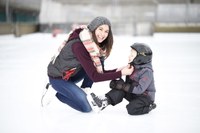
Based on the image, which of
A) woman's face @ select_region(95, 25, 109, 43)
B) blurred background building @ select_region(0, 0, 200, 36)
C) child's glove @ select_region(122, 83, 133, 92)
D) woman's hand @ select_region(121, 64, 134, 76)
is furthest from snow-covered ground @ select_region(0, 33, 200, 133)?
blurred background building @ select_region(0, 0, 200, 36)

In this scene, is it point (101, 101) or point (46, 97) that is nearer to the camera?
point (101, 101)

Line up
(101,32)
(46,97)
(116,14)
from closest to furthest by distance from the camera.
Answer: (101,32), (46,97), (116,14)

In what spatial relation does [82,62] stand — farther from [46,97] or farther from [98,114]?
[46,97]

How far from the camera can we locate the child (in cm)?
197

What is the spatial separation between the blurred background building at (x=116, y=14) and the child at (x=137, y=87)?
7.58m

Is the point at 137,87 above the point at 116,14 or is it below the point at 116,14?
below

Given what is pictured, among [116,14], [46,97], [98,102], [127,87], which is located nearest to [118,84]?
[127,87]

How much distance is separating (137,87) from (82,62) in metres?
0.38

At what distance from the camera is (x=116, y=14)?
1070 centimetres

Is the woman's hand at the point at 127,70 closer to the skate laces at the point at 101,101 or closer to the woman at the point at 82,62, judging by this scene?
the woman at the point at 82,62

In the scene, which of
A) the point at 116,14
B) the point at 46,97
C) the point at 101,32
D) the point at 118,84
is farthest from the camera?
the point at 116,14

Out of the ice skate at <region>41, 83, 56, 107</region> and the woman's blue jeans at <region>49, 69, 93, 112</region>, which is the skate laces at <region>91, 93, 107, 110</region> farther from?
the ice skate at <region>41, 83, 56, 107</region>

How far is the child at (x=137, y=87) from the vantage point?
6.47ft

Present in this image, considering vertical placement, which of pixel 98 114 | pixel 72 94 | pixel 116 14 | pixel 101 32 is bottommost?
pixel 98 114
